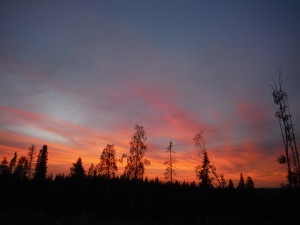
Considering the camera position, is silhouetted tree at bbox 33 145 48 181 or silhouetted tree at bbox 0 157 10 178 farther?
silhouetted tree at bbox 33 145 48 181

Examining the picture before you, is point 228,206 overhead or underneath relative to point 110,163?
underneath

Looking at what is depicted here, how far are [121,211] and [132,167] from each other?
1682cm

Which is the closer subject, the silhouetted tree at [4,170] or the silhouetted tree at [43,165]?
the silhouetted tree at [4,170]

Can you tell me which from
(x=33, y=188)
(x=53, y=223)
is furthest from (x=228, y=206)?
(x=53, y=223)

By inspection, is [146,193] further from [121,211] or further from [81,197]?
[81,197]

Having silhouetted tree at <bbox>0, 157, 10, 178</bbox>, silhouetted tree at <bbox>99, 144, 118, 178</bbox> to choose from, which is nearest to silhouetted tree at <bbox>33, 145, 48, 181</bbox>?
silhouetted tree at <bbox>0, 157, 10, 178</bbox>

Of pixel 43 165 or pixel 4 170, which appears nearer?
pixel 4 170

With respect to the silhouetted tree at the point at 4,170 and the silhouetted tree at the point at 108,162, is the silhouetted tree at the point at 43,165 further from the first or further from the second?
the silhouetted tree at the point at 108,162

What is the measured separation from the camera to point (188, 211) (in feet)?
175

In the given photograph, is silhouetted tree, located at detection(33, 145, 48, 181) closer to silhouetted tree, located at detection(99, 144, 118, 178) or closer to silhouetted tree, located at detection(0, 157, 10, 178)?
silhouetted tree, located at detection(0, 157, 10, 178)

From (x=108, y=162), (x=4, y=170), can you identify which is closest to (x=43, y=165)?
(x=4, y=170)

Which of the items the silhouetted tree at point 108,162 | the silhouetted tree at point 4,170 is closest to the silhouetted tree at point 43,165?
the silhouetted tree at point 4,170

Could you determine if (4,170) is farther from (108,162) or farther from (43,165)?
(108,162)

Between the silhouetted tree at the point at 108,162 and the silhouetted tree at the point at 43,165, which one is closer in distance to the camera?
the silhouetted tree at the point at 108,162
